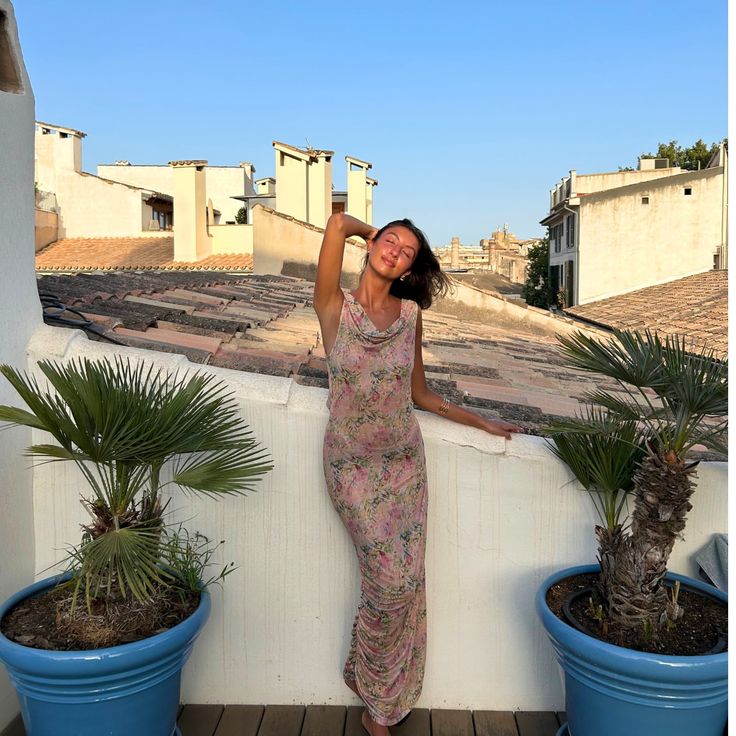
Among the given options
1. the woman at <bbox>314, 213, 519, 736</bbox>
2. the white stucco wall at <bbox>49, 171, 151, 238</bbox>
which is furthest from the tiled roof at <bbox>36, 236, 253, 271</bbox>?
the woman at <bbox>314, 213, 519, 736</bbox>

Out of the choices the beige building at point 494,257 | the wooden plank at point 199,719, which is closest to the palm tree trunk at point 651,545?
the wooden plank at point 199,719

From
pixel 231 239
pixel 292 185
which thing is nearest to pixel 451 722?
pixel 292 185

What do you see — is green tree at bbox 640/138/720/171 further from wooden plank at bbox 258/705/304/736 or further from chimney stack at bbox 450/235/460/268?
wooden plank at bbox 258/705/304/736

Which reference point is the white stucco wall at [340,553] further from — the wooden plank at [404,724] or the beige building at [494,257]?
the beige building at [494,257]

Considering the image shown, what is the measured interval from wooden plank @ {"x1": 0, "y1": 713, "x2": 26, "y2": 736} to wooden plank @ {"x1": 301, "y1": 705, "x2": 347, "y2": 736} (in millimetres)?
1052

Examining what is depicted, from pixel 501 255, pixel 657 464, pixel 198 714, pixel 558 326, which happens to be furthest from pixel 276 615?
pixel 501 255

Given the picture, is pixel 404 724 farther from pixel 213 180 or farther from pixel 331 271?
pixel 213 180

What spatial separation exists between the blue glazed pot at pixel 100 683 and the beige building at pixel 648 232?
70.8ft

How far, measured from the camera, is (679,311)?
531 inches

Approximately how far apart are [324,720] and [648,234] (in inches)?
874

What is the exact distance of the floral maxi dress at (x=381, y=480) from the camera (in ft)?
7.47

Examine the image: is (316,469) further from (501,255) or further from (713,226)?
(501,255)

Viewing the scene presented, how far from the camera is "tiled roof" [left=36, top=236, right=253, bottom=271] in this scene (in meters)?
18.2

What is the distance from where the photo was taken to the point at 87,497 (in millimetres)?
2697
